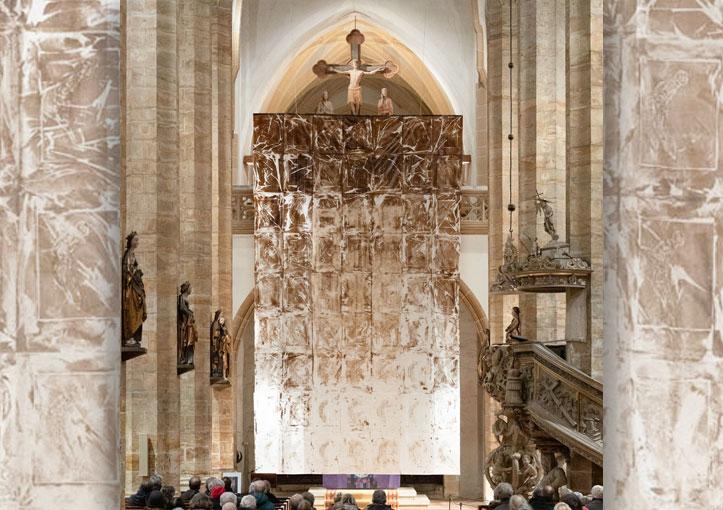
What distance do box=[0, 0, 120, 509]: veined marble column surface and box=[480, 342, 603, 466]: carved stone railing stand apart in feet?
31.3

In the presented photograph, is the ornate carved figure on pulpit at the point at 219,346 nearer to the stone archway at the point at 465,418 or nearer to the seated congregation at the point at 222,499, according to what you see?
the seated congregation at the point at 222,499

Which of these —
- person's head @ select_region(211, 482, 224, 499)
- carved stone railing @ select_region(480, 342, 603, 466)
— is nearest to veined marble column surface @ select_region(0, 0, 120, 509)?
person's head @ select_region(211, 482, 224, 499)

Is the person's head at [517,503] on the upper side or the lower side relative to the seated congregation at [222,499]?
upper

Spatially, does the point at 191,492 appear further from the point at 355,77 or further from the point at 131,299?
the point at 355,77

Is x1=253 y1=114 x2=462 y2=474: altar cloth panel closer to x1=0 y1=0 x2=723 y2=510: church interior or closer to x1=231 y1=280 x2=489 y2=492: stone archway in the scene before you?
x1=0 y1=0 x2=723 y2=510: church interior

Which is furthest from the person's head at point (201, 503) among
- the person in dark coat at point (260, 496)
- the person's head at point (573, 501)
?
the person's head at point (573, 501)

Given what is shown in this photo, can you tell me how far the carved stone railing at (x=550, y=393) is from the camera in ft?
45.0

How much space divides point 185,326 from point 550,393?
4720 millimetres

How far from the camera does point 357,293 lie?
71.2 ft

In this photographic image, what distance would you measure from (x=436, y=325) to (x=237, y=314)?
6483 mm

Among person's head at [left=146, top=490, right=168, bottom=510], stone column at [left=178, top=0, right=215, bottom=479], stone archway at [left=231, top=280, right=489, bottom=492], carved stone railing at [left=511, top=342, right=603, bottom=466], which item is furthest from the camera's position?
stone archway at [left=231, top=280, right=489, bottom=492]

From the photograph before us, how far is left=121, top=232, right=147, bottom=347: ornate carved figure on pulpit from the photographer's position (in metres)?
11.3

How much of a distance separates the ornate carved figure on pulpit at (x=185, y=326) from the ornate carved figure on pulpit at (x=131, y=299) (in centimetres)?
464

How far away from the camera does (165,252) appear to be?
15500mm
